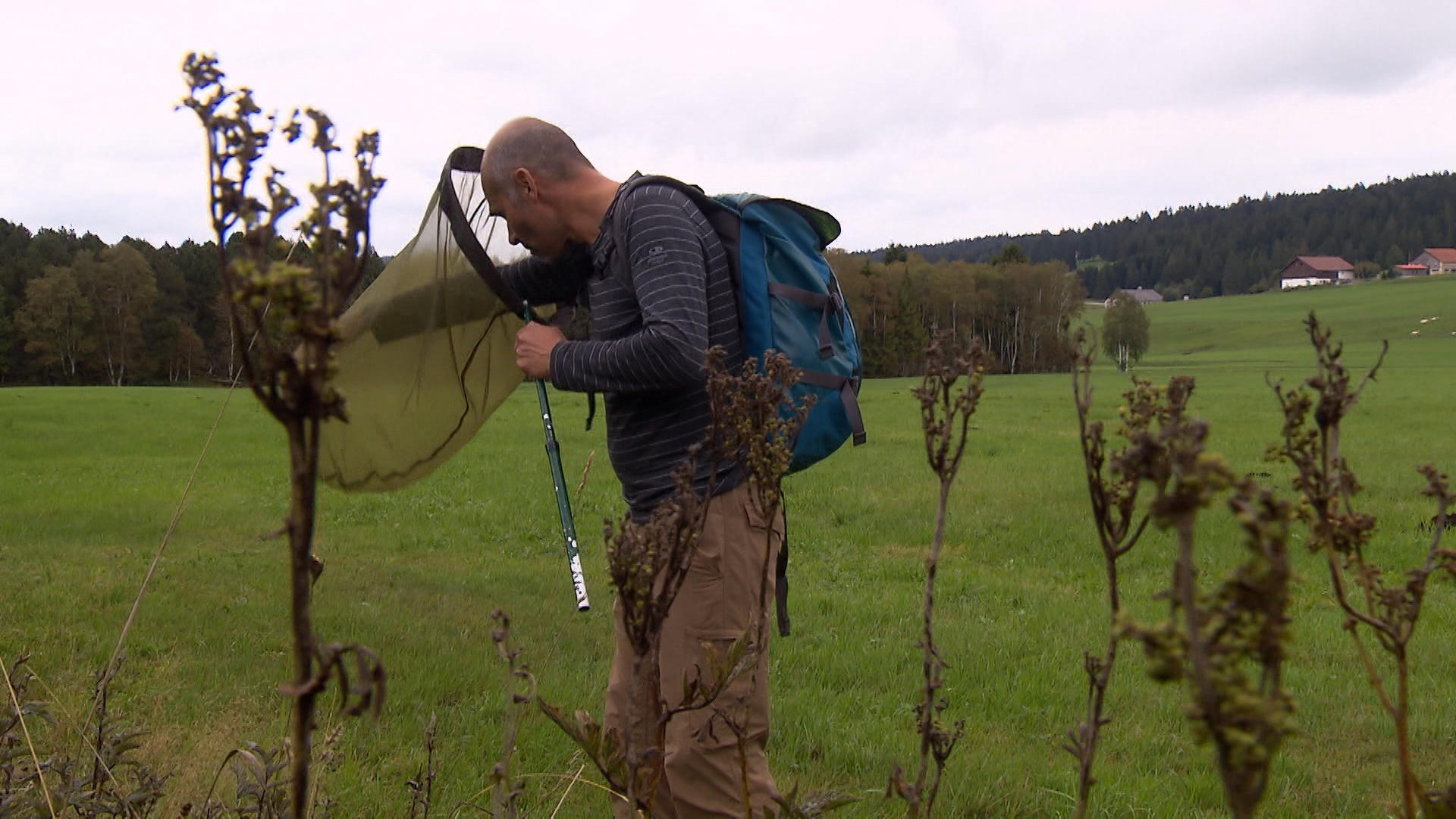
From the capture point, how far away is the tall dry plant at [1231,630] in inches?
23.5

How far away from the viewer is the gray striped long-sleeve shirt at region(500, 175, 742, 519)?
2832 millimetres

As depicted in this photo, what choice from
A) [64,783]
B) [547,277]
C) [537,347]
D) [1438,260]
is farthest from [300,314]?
[1438,260]

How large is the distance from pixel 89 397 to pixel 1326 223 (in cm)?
18723

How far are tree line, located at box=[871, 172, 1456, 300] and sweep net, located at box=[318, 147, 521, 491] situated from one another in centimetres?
15350

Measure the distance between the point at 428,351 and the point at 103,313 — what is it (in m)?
72.5

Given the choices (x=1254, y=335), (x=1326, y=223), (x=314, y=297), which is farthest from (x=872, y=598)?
(x=1326, y=223)

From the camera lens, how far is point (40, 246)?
73000mm

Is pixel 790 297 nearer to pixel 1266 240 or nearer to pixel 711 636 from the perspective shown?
pixel 711 636

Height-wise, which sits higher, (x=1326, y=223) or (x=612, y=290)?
(x=1326, y=223)

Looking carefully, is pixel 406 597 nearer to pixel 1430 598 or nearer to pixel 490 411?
pixel 490 411

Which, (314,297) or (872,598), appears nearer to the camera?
(314,297)

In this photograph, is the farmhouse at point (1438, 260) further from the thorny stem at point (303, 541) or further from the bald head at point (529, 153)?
the thorny stem at point (303, 541)

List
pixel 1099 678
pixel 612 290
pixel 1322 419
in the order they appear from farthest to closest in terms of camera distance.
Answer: pixel 612 290 < pixel 1099 678 < pixel 1322 419

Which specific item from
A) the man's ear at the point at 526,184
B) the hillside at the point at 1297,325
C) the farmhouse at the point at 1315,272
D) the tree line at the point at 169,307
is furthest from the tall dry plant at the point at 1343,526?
the farmhouse at the point at 1315,272
